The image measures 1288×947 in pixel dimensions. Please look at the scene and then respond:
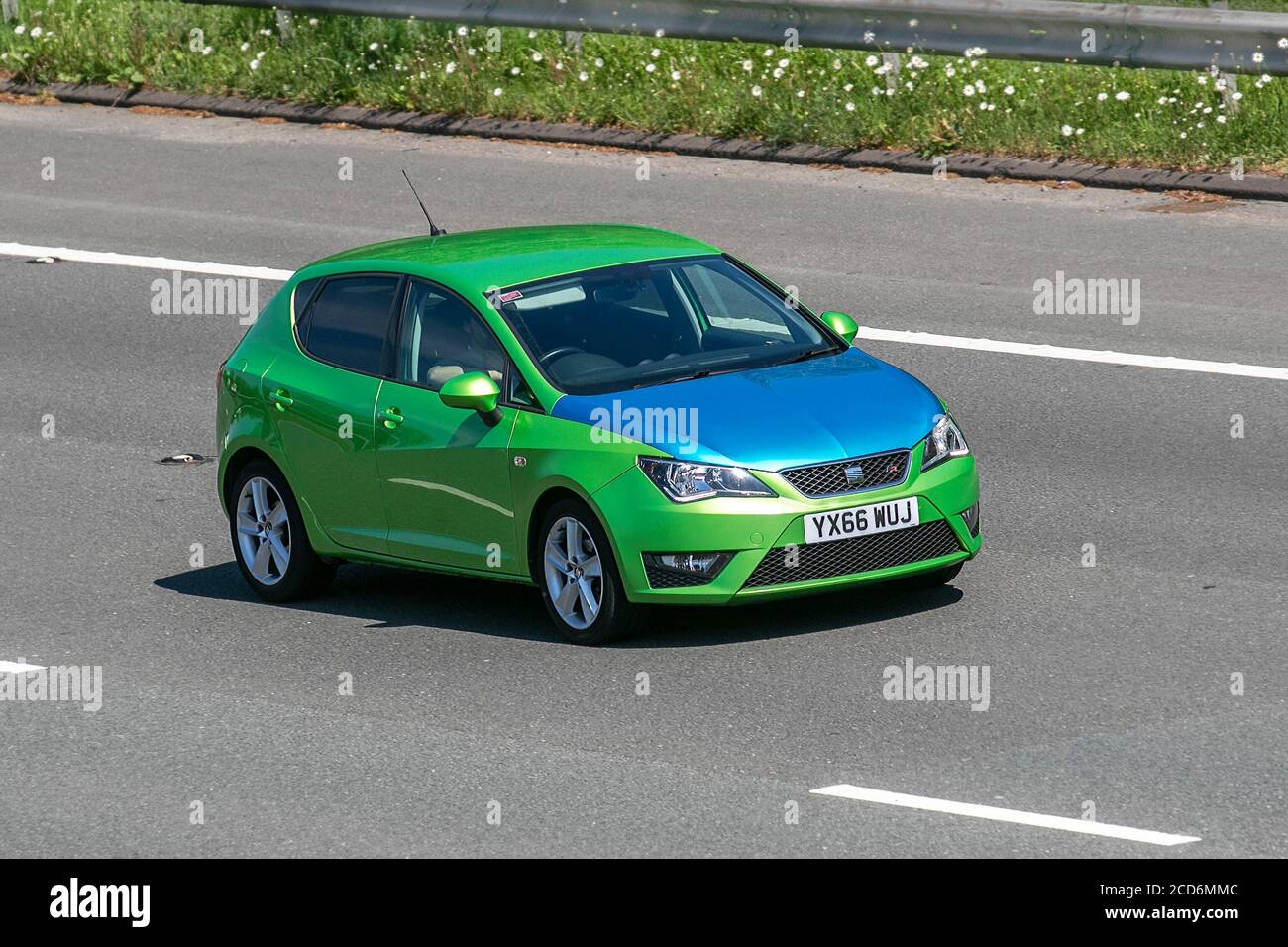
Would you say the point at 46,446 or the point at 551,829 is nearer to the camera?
the point at 551,829

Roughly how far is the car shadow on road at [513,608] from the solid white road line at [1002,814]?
204cm

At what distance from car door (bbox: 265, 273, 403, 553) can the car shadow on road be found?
1.32ft

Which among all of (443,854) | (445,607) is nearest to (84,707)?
(445,607)

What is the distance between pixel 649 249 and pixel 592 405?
1.32 m

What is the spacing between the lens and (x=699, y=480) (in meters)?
9.71

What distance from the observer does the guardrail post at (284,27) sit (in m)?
23.4

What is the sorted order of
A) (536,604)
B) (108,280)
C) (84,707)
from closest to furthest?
(84,707), (536,604), (108,280)

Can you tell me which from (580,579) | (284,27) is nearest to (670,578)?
(580,579)

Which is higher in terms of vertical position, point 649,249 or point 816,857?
point 649,249

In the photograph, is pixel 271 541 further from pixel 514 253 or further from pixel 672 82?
pixel 672 82

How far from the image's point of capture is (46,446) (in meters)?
14.2

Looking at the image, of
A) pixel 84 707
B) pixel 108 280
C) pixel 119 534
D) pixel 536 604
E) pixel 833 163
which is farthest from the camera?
Result: pixel 833 163

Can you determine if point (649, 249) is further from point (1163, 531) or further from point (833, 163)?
point (833, 163)

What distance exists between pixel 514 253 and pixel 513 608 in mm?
1610
